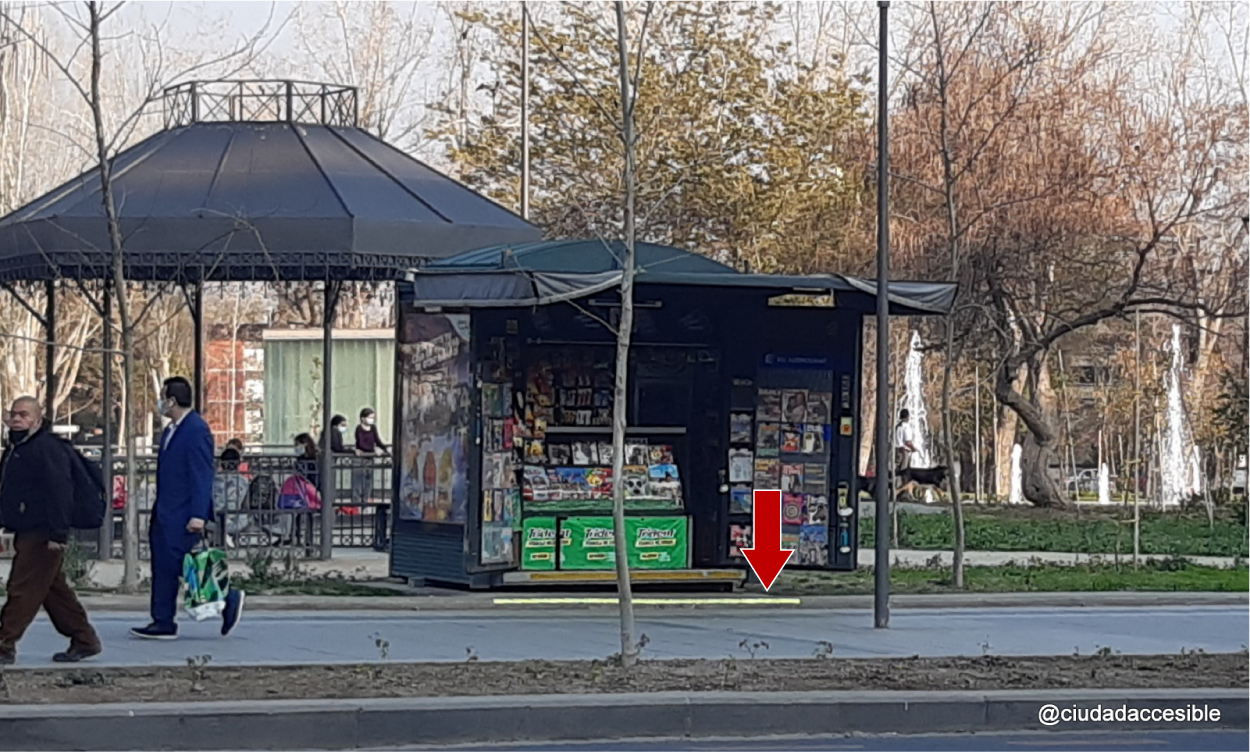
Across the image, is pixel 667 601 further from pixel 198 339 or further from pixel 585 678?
pixel 198 339

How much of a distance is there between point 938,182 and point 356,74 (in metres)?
25.0

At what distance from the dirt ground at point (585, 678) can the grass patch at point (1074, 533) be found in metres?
11.3

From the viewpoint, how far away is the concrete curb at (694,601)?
51.2 feet

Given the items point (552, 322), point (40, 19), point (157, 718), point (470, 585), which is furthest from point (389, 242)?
point (40, 19)

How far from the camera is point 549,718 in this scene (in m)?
10.1

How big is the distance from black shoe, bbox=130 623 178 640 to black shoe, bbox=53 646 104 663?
3.90ft

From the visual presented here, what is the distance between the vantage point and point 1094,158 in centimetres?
3416

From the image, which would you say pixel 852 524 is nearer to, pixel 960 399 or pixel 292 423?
pixel 292 423

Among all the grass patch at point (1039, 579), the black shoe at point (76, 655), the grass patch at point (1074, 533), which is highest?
the grass patch at point (1074, 533)

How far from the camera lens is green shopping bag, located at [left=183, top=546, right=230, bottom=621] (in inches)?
512

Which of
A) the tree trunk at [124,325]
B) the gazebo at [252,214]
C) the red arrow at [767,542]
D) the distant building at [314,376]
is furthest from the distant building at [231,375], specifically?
the red arrow at [767,542]

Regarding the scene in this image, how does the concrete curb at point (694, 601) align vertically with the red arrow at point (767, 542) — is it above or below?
below

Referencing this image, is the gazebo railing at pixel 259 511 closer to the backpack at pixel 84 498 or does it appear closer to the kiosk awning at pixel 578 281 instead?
the kiosk awning at pixel 578 281

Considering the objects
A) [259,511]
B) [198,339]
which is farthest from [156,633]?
[198,339]
